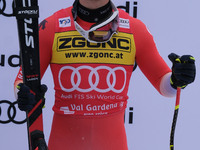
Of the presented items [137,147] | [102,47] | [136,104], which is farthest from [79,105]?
[137,147]

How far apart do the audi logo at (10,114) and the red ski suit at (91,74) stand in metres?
1.05

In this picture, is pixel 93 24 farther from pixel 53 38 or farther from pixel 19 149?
pixel 19 149

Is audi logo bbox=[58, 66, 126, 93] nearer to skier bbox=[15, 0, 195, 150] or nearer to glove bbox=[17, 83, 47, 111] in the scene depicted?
skier bbox=[15, 0, 195, 150]

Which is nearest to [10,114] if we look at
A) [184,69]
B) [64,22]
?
[64,22]

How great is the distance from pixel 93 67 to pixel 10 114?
135 cm

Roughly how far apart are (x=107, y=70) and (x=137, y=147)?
4.43ft

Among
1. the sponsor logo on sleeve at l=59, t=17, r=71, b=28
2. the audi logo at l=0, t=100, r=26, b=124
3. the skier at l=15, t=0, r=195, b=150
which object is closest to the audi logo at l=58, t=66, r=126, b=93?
the skier at l=15, t=0, r=195, b=150

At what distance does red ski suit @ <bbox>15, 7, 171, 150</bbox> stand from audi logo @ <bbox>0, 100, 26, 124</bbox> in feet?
3.43

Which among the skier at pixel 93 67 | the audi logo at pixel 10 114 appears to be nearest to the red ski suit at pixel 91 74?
the skier at pixel 93 67

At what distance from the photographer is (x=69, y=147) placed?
67.6 inches

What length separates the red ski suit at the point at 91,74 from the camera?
1649 mm

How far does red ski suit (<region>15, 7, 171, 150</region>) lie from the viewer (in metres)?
1.65

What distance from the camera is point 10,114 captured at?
8.91 ft

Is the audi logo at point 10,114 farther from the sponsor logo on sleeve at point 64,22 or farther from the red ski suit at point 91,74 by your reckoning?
the sponsor logo on sleeve at point 64,22
